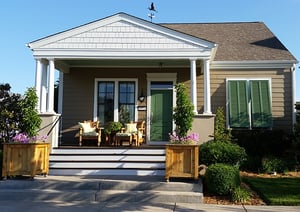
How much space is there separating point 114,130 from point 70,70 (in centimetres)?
313

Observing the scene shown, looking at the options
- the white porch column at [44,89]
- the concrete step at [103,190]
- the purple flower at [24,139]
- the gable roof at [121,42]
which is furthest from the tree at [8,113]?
the concrete step at [103,190]

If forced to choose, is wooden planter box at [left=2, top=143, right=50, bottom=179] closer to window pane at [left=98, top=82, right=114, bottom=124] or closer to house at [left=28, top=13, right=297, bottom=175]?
house at [left=28, top=13, right=297, bottom=175]

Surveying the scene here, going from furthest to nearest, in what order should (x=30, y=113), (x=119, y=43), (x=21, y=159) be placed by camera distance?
1. (x=119, y=43)
2. (x=30, y=113)
3. (x=21, y=159)

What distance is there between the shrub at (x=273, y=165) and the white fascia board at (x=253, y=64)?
3.56 metres

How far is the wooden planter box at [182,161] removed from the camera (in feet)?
25.0

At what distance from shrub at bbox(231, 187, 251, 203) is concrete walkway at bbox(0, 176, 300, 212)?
34cm

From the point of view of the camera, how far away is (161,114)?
39.4 ft

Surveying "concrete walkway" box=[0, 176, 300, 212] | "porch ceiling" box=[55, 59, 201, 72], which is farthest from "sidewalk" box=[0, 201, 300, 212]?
"porch ceiling" box=[55, 59, 201, 72]

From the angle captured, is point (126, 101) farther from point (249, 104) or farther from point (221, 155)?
point (221, 155)

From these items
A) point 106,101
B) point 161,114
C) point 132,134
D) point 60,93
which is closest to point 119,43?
point 106,101

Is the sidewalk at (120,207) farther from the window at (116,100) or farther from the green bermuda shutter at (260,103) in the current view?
the window at (116,100)

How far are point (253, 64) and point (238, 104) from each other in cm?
152

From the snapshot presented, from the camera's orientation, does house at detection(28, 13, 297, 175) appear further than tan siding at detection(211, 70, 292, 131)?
No

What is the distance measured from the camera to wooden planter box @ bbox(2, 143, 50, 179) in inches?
311
